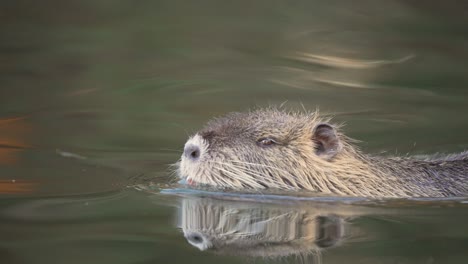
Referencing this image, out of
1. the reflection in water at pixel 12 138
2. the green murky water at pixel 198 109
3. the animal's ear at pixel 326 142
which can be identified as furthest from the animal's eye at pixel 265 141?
the reflection in water at pixel 12 138

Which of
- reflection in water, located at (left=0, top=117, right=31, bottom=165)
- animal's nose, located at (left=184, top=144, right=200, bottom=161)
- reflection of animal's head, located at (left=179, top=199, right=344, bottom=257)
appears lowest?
reflection of animal's head, located at (left=179, top=199, right=344, bottom=257)

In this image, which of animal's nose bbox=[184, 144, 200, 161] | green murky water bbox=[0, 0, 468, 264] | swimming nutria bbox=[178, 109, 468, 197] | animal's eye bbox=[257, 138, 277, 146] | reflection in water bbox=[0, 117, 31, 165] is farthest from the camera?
reflection in water bbox=[0, 117, 31, 165]

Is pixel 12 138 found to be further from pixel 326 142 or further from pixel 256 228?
pixel 256 228

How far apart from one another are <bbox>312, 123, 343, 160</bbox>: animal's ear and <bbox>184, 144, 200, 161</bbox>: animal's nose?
0.77 m

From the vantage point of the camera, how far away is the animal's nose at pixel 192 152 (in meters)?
5.95

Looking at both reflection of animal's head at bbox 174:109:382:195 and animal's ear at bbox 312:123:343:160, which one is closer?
reflection of animal's head at bbox 174:109:382:195

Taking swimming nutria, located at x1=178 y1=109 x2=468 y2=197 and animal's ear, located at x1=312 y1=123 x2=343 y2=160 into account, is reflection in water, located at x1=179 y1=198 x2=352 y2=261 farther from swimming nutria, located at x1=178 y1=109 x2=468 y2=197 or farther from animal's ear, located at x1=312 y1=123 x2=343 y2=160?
animal's ear, located at x1=312 y1=123 x2=343 y2=160

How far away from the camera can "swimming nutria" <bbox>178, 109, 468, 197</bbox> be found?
610cm

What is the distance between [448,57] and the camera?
10.8 metres

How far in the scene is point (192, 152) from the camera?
597cm

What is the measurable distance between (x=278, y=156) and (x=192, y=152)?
0.58 meters

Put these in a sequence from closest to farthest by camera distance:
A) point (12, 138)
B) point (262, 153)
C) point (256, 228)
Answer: point (256, 228) → point (262, 153) → point (12, 138)

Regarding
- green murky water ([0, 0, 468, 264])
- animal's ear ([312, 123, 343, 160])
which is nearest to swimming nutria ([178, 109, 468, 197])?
animal's ear ([312, 123, 343, 160])

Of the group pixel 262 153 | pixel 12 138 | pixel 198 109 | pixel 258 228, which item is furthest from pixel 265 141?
pixel 198 109
